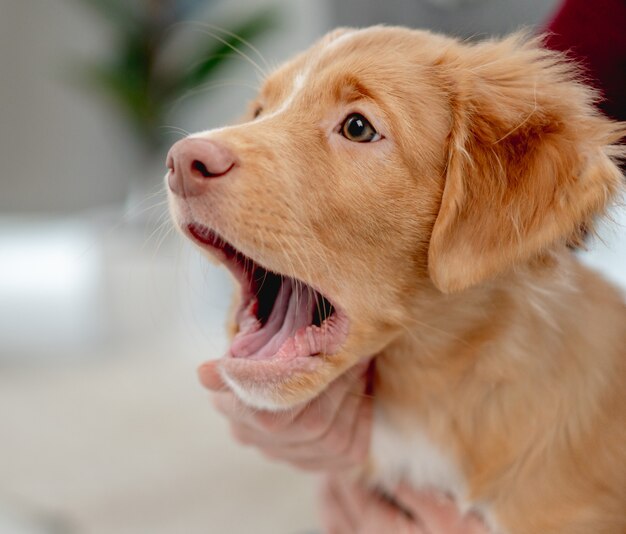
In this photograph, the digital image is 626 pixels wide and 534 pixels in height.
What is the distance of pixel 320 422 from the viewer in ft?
4.07

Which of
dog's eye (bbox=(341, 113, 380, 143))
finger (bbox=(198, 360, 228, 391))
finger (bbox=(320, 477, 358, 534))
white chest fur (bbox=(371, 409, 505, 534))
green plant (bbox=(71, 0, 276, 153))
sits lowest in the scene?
finger (bbox=(320, 477, 358, 534))

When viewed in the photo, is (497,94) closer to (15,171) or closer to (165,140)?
(165,140)

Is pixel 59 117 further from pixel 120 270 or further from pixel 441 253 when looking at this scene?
pixel 441 253

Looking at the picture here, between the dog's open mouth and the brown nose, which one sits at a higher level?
the brown nose

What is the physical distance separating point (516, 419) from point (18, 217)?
396 centimetres

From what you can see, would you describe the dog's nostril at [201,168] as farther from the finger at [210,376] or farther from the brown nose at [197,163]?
the finger at [210,376]

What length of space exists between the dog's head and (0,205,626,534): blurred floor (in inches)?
5.6

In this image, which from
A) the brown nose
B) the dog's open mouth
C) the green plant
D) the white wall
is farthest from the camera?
the white wall

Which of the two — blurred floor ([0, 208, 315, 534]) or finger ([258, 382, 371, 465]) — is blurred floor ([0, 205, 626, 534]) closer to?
blurred floor ([0, 208, 315, 534])

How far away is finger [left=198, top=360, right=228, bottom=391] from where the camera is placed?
1.16 m

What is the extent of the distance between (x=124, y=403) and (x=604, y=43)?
2533mm

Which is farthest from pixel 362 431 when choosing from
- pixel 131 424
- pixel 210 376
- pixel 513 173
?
pixel 131 424

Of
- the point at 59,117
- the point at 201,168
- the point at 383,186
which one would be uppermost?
the point at 59,117

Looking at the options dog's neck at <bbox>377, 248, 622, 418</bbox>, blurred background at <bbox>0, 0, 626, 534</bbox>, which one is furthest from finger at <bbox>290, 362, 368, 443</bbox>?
blurred background at <bbox>0, 0, 626, 534</bbox>
